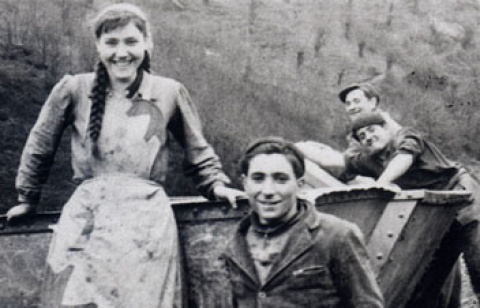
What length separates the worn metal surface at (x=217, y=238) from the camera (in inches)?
169

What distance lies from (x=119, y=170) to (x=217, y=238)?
0.60 m

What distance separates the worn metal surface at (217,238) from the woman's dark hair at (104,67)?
57cm

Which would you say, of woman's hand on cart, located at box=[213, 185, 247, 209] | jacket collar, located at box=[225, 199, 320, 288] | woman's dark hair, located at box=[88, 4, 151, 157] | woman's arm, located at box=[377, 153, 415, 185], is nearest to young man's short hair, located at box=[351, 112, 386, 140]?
woman's arm, located at box=[377, 153, 415, 185]

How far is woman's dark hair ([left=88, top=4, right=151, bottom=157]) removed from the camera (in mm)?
4238

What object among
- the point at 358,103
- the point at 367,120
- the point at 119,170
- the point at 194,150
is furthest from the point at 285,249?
the point at 358,103

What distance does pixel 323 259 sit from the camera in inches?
128

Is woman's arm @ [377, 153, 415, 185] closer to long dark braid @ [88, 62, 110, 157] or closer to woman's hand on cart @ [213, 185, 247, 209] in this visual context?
woman's hand on cart @ [213, 185, 247, 209]

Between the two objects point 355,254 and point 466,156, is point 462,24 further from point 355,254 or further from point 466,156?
point 355,254

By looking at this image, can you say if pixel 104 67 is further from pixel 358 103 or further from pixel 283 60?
pixel 283 60

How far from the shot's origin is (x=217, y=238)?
14.2 feet

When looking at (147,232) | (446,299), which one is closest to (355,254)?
(147,232)

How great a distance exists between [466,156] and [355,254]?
7.32m

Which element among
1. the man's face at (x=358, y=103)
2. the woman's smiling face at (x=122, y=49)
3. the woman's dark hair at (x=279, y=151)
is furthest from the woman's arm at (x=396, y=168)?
the woman's dark hair at (x=279, y=151)

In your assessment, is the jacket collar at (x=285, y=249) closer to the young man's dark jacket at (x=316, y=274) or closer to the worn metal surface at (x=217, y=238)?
the young man's dark jacket at (x=316, y=274)
